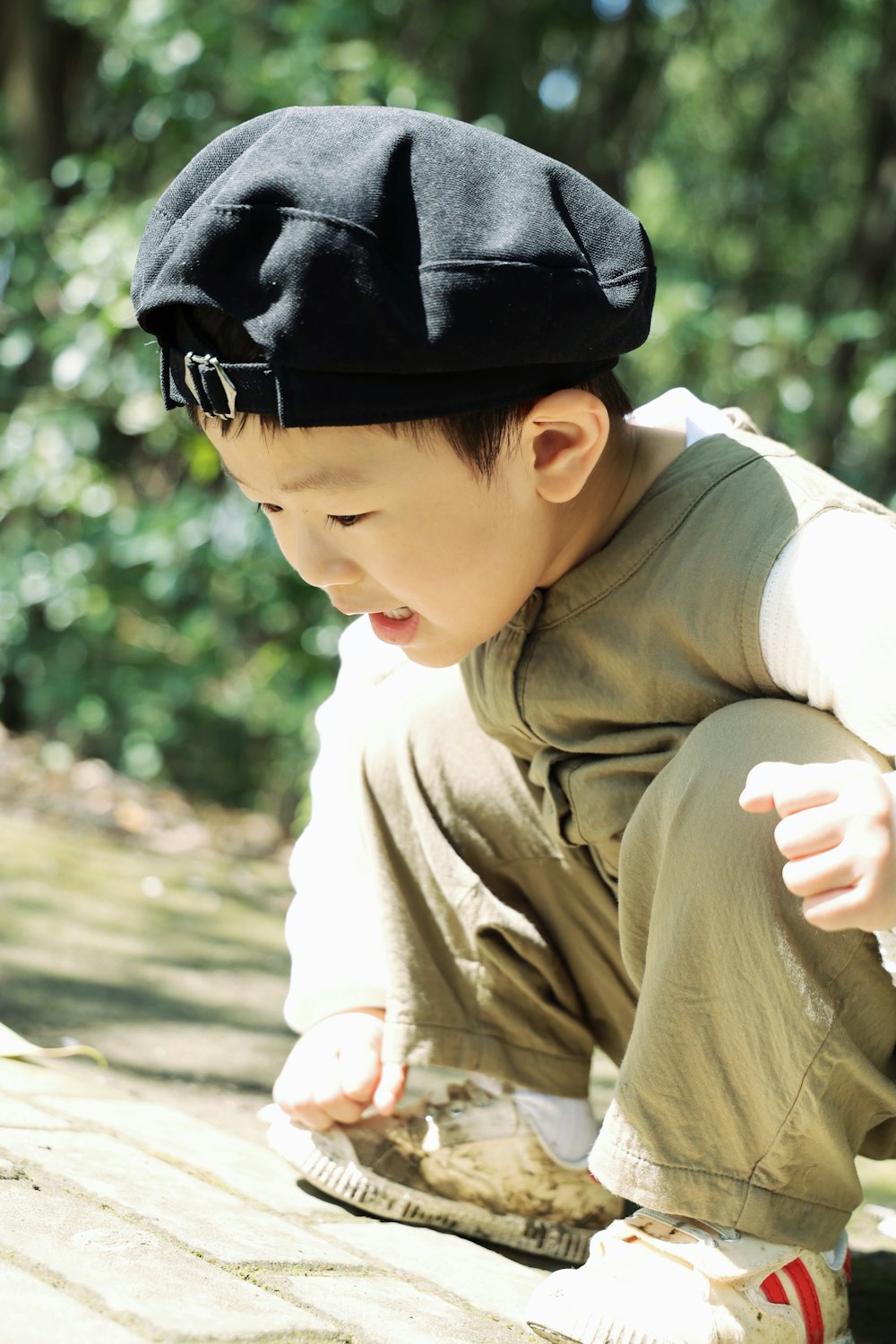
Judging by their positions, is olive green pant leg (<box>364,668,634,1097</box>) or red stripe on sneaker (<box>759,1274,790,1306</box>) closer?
red stripe on sneaker (<box>759,1274,790,1306</box>)

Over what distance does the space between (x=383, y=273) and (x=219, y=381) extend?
0.60ft

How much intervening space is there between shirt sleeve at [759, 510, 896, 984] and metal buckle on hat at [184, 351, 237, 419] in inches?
19.8

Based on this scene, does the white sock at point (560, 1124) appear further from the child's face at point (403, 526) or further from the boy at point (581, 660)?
the child's face at point (403, 526)

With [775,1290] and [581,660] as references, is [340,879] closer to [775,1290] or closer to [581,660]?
[581,660]

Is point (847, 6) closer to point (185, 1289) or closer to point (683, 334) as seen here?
point (683, 334)

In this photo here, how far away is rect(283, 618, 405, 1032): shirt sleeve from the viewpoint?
1717 millimetres

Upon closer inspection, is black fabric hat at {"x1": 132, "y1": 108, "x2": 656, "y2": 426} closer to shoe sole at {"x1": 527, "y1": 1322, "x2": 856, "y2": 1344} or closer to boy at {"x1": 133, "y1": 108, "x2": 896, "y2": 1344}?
boy at {"x1": 133, "y1": 108, "x2": 896, "y2": 1344}

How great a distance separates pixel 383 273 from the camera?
127 centimetres

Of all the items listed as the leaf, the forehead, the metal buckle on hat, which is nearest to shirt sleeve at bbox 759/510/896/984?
the forehead

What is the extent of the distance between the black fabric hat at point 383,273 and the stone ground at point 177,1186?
0.69 metres

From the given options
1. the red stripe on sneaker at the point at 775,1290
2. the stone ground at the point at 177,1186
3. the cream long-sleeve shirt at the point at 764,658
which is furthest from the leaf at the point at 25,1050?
the red stripe on sneaker at the point at 775,1290

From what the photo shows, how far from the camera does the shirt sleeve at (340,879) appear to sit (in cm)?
172

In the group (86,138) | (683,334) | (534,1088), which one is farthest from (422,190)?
(86,138)

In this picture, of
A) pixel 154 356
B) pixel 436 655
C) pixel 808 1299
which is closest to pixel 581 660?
pixel 436 655
